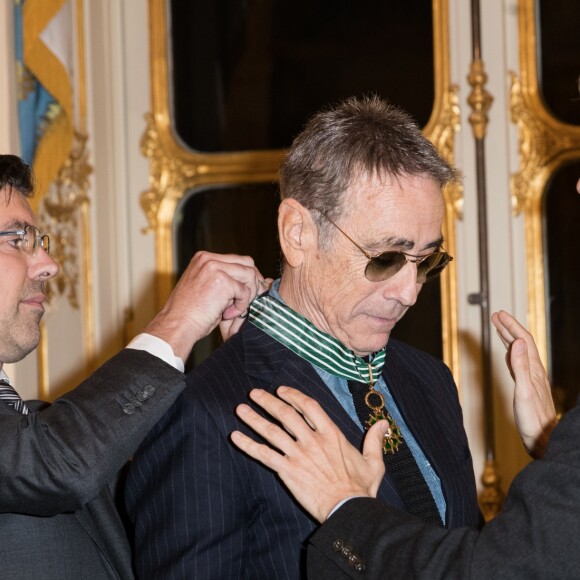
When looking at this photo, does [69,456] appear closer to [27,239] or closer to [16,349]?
[16,349]

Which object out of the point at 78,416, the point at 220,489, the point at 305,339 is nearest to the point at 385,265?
the point at 305,339

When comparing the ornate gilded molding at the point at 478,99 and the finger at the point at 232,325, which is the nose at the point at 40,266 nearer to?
the finger at the point at 232,325

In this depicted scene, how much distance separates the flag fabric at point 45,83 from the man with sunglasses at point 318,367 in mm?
2204

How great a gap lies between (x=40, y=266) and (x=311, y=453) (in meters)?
0.82

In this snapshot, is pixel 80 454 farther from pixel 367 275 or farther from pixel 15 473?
pixel 367 275

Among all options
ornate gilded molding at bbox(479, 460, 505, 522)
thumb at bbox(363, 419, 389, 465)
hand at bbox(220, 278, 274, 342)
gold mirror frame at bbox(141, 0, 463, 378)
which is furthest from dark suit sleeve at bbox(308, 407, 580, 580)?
gold mirror frame at bbox(141, 0, 463, 378)

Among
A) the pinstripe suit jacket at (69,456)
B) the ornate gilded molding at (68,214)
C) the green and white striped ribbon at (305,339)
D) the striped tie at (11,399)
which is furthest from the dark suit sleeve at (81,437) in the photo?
the ornate gilded molding at (68,214)

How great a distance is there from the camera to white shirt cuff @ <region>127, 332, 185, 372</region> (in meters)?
2.01

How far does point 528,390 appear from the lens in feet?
7.37

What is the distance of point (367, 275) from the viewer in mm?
2043

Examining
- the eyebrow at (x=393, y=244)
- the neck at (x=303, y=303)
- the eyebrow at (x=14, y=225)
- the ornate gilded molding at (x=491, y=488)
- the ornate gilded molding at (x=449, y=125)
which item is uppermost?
the ornate gilded molding at (x=449, y=125)

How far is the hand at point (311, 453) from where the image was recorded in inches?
71.9

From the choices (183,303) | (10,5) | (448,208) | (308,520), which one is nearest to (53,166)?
(10,5)

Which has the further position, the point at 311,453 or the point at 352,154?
the point at 352,154
